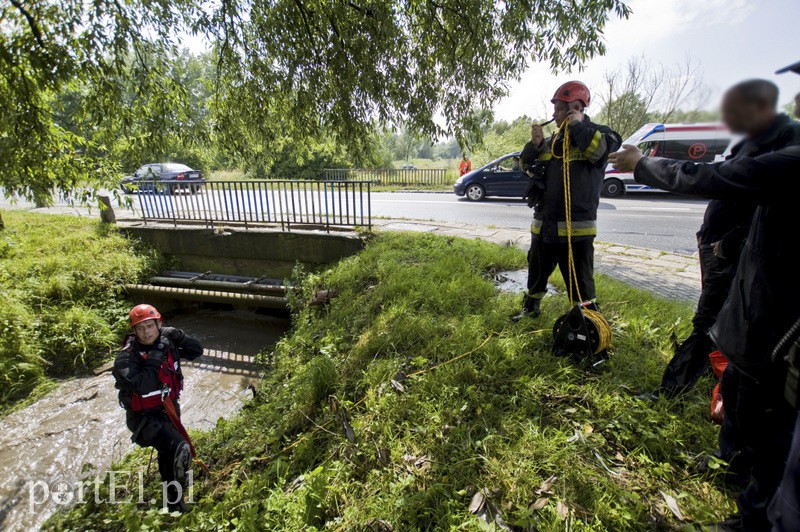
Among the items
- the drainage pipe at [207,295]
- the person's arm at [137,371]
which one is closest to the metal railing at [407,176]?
the drainage pipe at [207,295]

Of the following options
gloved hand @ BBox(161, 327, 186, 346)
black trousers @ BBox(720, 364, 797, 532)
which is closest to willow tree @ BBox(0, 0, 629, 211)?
gloved hand @ BBox(161, 327, 186, 346)

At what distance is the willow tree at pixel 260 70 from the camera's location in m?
3.67

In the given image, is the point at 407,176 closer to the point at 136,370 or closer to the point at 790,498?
the point at 136,370

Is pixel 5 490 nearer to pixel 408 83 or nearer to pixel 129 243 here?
pixel 129 243

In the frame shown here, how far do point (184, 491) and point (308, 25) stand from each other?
5161mm

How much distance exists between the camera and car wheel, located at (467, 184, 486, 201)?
13.3 meters

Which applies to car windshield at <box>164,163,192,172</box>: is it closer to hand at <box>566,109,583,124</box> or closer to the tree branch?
the tree branch

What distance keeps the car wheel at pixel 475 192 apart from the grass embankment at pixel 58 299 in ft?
33.3

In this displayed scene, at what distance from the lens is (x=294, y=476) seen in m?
2.66

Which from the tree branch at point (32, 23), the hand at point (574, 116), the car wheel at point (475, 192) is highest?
the tree branch at point (32, 23)

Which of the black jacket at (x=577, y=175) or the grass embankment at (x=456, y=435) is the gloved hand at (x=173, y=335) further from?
the black jacket at (x=577, y=175)

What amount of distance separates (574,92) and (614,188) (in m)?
11.8

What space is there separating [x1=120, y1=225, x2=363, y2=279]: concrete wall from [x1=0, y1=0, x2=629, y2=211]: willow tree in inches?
93.6

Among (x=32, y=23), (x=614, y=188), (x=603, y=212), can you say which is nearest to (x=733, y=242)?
(x=32, y=23)
